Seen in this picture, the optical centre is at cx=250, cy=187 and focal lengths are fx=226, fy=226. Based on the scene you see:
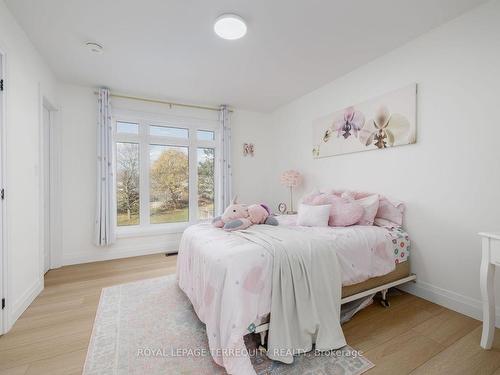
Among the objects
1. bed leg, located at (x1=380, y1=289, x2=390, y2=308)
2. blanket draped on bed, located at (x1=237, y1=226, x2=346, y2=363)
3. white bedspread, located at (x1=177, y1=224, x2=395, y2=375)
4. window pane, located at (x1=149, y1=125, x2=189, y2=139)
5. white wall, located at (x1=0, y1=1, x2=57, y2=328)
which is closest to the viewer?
white bedspread, located at (x1=177, y1=224, x2=395, y2=375)

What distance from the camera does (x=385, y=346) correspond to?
1.57 m

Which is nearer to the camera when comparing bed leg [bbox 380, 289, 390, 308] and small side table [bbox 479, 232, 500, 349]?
small side table [bbox 479, 232, 500, 349]

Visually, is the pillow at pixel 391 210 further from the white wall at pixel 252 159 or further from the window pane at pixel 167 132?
the window pane at pixel 167 132

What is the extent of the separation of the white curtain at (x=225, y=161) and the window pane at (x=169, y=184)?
641 mm

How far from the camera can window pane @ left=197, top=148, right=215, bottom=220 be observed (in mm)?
4137

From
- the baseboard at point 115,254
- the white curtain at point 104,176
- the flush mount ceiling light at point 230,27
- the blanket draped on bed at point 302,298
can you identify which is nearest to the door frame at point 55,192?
the baseboard at point 115,254

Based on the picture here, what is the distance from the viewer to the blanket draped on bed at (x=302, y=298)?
1435 mm

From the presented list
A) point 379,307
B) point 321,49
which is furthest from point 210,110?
point 379,307

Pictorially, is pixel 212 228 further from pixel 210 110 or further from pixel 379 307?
pixel 210 110

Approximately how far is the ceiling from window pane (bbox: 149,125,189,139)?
70cm

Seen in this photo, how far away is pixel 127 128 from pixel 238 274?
3.29 metres

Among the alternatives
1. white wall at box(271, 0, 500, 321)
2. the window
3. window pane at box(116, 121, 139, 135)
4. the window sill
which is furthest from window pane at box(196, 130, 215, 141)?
white wall at box(271, 0, 500, 321)

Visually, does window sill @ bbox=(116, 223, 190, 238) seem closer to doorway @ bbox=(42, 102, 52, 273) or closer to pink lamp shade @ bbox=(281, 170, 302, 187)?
doorway @ bbox=(42, 102, 52, 273)

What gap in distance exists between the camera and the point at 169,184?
3914 mm
